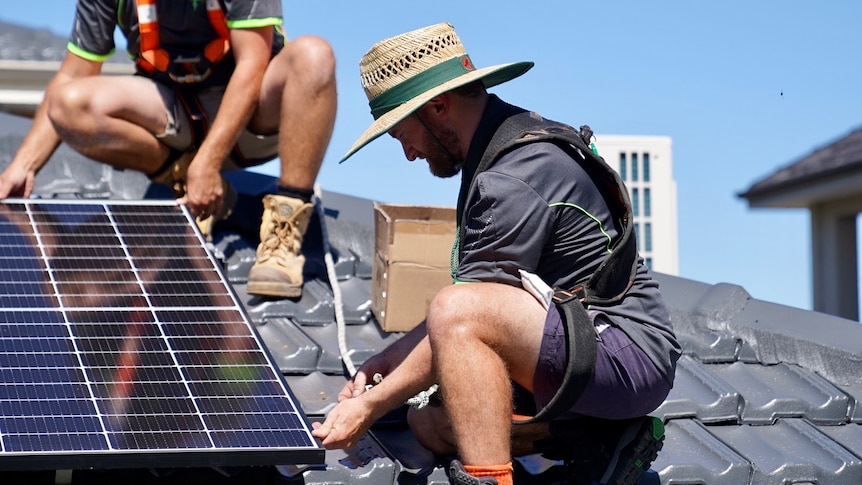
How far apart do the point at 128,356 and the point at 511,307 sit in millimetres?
1329

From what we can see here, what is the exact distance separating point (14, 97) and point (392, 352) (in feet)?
29.6

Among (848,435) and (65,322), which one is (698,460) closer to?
(848,435)

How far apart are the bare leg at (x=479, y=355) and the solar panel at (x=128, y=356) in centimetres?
44

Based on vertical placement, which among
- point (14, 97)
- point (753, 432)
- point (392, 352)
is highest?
point (14, 97)

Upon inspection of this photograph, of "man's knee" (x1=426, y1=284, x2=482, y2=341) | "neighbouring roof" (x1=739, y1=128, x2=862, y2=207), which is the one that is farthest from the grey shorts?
"neighbouring roof" (x1=739, y1=128, x2=862, y2=207)

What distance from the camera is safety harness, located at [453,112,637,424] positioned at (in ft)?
10.7

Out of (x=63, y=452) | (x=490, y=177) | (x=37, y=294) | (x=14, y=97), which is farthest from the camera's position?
(x=14, y=97)

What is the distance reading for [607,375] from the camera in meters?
3.34

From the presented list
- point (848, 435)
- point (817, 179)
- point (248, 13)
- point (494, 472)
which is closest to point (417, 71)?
point (494, 472)

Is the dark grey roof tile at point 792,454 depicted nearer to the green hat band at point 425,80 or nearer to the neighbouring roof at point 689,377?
the neighbouring roof at point 689,377

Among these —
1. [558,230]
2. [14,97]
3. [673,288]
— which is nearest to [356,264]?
[673,288]

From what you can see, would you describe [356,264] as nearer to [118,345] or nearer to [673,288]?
[673,288]

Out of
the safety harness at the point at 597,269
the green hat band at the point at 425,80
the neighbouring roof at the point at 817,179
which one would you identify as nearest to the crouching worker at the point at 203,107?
the green hat band at the point at 425,80

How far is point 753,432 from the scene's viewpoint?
4.26m
